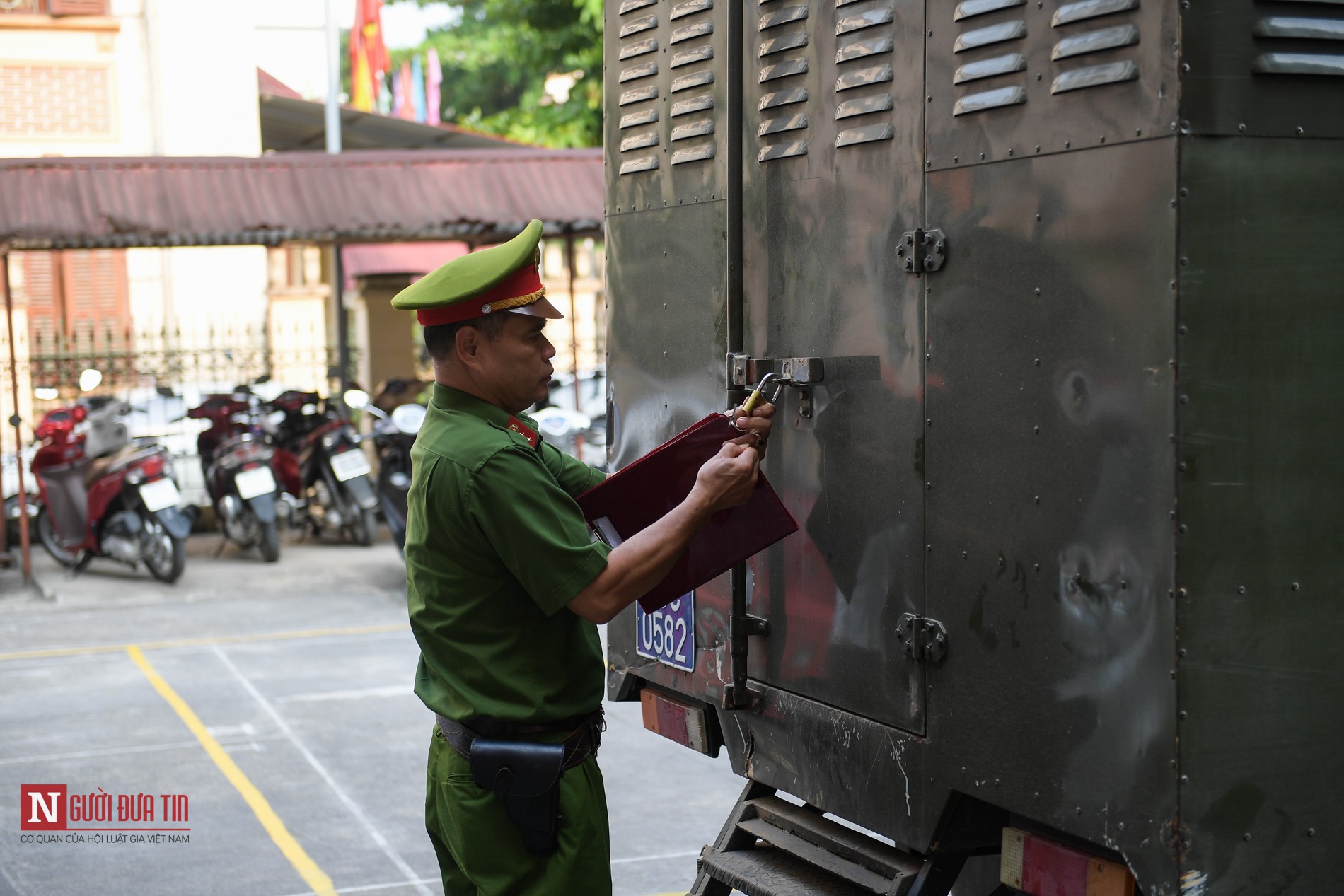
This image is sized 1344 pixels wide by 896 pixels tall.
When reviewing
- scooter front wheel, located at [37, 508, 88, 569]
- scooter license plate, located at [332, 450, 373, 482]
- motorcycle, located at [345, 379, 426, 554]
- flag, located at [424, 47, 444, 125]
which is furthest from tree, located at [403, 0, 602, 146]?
flag, located at [424, 47, 444, 125]

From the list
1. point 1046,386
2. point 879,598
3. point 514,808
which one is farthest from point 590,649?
point 1046,386

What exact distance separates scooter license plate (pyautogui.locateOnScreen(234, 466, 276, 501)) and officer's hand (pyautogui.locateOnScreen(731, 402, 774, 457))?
8669 mm

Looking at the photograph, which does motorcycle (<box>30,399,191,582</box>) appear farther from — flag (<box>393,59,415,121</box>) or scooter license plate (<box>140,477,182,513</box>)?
flag (<box>393,59,415,121</box>)

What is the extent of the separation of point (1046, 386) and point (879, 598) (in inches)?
26.4

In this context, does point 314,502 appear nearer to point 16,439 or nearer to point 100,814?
point 16,439

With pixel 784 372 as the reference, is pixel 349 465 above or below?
below

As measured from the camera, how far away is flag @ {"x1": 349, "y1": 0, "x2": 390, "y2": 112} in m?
21.4

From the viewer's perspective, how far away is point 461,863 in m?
3.20

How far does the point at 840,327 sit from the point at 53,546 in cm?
1009

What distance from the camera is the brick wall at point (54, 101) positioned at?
56.3ft

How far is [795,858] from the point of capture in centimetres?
359

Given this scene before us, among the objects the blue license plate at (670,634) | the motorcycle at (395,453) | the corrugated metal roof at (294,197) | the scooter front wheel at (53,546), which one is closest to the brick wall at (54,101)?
the corrugated metal roof at (294,197)

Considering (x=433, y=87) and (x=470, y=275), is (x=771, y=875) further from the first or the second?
(x=433, y=87)

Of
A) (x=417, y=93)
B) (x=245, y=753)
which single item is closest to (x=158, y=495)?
(x=245, y=753)
